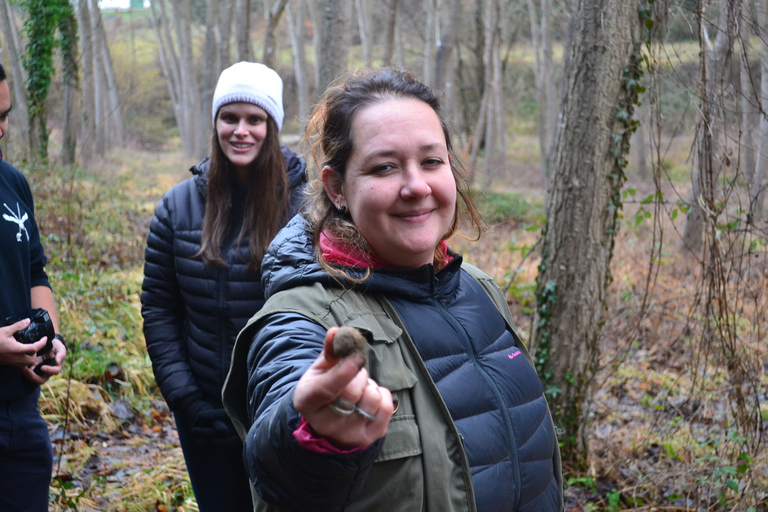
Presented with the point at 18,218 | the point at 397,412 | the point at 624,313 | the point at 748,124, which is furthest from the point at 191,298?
the point at 624,313

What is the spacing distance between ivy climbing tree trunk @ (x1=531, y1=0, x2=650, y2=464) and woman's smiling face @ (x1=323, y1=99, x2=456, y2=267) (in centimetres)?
237

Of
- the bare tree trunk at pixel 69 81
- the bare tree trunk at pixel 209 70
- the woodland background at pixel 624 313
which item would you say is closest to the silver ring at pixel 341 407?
the woodland background at pixel 624 313

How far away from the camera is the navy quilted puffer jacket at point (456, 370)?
4.09ft

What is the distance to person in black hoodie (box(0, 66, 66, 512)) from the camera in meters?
2.25

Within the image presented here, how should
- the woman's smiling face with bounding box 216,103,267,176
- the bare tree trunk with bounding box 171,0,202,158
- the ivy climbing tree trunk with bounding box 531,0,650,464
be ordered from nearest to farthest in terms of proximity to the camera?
the woman's smiling face with bounding box 216,103,267,176
the ivy climbing tree trunk with bounding box 531,0,650,464
the bare tree trunk with bounding box 171,0,202,158

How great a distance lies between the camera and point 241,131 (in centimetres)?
285

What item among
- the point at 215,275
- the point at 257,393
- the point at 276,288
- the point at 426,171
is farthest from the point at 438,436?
the point at 215,275

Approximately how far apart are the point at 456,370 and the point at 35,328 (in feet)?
5.56

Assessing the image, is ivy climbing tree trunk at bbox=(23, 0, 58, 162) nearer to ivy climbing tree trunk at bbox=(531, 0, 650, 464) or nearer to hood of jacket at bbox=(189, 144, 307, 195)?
hood of jacket at bbox=(189, 144, 307, 195)

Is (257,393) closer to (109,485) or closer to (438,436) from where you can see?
(438,436)

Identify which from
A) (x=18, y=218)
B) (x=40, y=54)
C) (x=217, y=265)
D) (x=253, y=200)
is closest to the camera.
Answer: (x=18, y=218)

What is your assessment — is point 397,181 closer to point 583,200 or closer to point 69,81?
point 583,200

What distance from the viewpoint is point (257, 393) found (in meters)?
1.26

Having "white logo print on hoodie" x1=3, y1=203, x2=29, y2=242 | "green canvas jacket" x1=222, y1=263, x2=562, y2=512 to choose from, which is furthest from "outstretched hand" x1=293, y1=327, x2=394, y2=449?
"white logo print on hoodie" x1=3, y1=203, x2=29, y2=242
